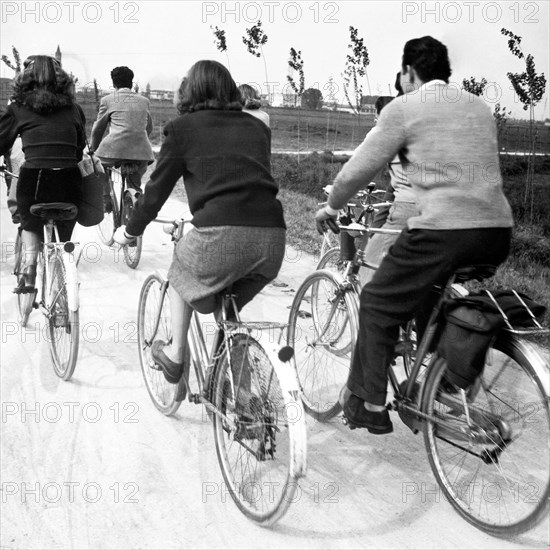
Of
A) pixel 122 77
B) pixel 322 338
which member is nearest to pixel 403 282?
pixel 322 338

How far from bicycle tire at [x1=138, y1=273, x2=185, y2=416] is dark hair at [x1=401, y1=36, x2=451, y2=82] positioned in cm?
189

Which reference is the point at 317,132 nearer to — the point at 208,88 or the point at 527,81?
the point at 527,81

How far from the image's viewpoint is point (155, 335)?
465 cm

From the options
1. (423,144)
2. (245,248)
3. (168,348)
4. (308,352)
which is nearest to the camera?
(423,144)

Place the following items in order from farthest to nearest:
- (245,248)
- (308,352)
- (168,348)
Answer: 1. (308,352)
2. (168,348)
3. (245,248)

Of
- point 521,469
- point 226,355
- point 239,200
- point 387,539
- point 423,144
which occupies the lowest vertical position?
point 387,539

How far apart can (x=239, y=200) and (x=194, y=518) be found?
4.89ft

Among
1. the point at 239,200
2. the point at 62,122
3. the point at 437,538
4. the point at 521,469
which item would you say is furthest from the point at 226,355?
the point at 62,122

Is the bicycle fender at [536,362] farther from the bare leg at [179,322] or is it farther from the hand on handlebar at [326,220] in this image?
the bare leg at [179,322]

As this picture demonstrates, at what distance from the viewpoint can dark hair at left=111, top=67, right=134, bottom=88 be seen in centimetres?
841

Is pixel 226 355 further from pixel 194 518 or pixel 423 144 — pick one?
pixel 423 144

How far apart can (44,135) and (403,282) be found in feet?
10.0

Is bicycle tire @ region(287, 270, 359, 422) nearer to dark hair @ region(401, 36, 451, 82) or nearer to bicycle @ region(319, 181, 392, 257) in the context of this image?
bicycle @ region(319, 181, 392, 257)

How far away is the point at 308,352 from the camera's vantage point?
5.07 metres
